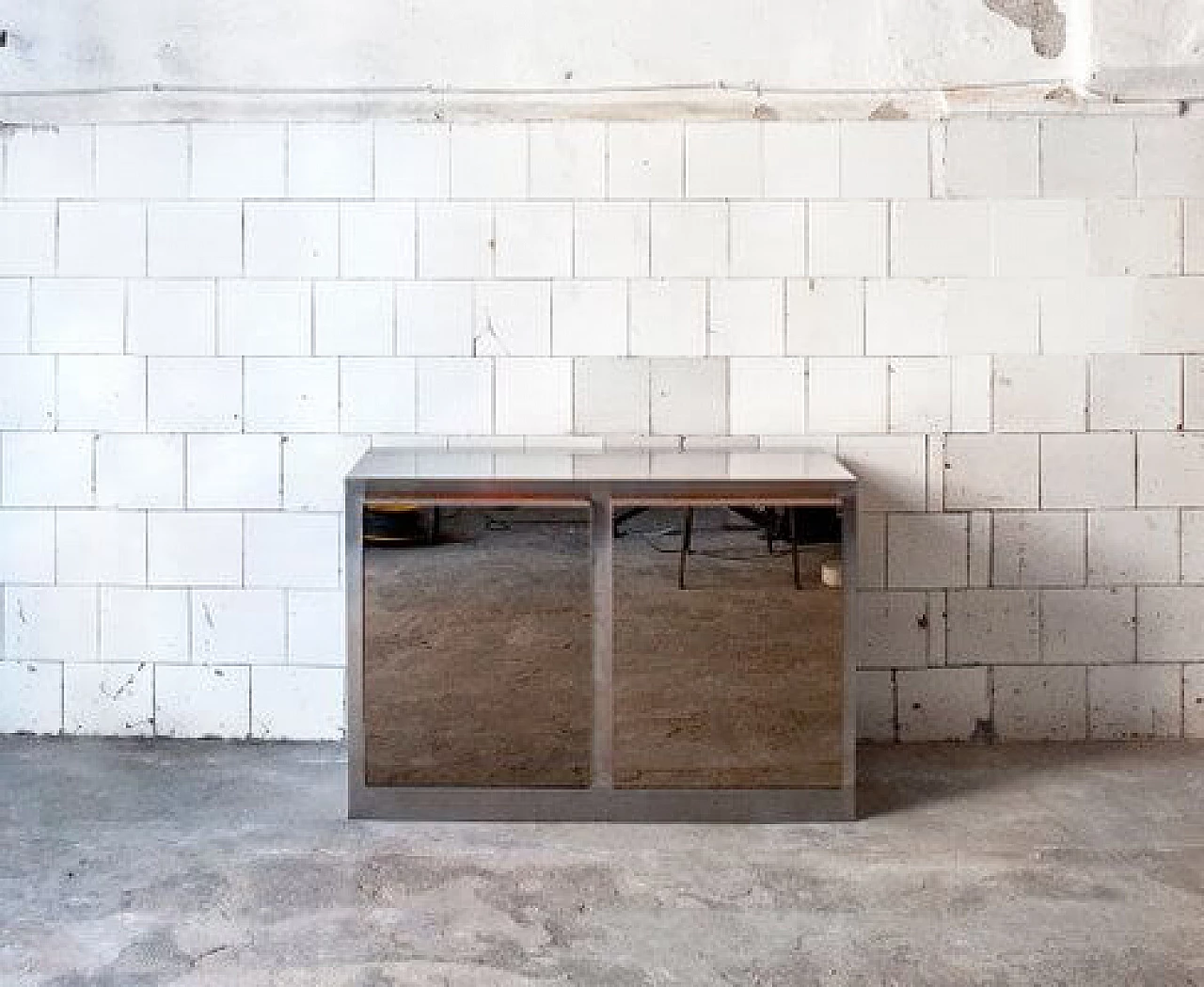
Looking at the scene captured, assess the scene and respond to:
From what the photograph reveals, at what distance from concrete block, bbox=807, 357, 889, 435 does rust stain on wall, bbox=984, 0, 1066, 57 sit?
3.21 feet

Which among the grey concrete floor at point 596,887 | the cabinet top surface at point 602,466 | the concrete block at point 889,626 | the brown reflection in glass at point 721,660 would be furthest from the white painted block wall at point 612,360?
the brown reflection in glass at point 721,660

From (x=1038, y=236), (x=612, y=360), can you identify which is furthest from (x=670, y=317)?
(x=1038, y=236)

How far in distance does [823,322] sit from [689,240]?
441 millimetres

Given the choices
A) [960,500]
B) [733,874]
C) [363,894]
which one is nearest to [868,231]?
[960,500]

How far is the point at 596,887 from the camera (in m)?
2.72

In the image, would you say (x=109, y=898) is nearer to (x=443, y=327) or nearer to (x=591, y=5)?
(x=443, y=327)

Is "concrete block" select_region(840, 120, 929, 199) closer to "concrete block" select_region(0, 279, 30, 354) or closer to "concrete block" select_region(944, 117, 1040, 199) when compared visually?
"concrete block" select_region(944, 117, 1040, 199)

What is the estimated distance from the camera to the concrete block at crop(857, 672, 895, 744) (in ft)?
12.2

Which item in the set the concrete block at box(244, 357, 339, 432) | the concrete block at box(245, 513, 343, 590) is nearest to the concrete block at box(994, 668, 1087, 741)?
the concrete block at box(245, 513, 343, 590)

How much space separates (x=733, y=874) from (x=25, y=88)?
285 centimetres

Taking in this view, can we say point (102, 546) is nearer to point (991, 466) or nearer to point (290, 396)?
point (290, 396)

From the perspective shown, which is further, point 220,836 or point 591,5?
point 591,5

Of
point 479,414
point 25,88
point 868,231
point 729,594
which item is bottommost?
point 729,594

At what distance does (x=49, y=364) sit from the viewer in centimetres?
368
